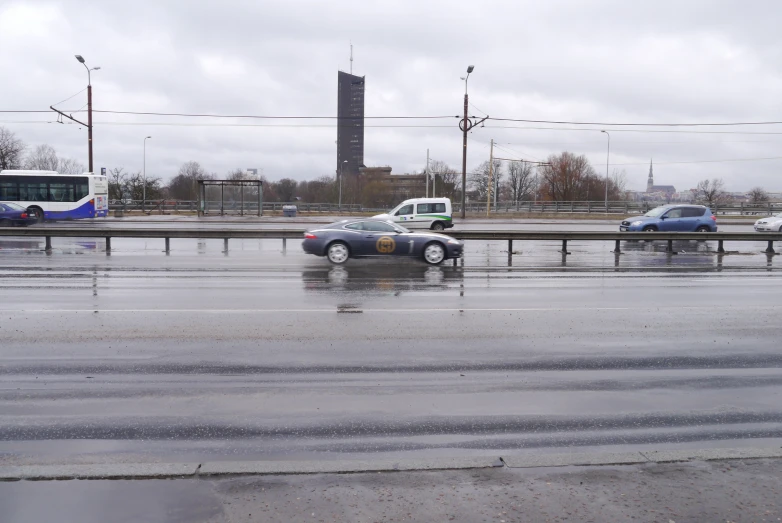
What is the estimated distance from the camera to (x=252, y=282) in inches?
573

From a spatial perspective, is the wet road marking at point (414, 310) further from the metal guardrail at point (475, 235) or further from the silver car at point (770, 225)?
the silver car at point (770, 225)

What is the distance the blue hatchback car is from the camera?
2983cm

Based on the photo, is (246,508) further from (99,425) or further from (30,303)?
(30,303)

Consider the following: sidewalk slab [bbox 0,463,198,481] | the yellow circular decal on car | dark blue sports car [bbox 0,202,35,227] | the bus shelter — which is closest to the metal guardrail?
the yellow circular decal on car

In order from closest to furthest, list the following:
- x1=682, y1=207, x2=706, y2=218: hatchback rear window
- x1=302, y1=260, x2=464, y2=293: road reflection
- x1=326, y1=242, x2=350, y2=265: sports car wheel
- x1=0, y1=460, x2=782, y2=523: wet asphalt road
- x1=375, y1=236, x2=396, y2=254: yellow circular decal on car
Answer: x1=0, y1=460, x2=782, y2=523: wet asphalt road → x1=302, y1=260, x2=464, y2=293: road reflection → x1=375, y1=236, x2=396, y2=254: yellow circular decal on car → x1=326, y1=242, x2=350, y2=265: sports car wheel → x1=682, y1=207, x2=706, y2=218: hatchback rear window

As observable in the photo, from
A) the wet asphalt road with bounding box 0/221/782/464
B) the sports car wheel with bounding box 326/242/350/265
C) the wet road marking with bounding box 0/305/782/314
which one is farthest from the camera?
the sports car wheel with bounding box 326/242/350/265

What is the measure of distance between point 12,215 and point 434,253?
86.8 ft

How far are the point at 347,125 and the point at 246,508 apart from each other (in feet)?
554

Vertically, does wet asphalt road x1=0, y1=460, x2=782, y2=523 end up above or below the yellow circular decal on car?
below

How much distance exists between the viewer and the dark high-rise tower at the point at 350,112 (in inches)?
6575

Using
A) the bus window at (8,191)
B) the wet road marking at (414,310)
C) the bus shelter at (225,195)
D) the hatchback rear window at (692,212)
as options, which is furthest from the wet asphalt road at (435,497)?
the bus shelter at (225,195)

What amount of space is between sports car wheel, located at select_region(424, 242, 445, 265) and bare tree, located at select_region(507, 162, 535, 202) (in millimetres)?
92379

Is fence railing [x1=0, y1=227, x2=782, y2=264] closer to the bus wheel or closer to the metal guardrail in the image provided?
the metal guardrail

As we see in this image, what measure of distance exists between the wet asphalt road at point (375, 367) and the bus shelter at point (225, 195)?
29.7m
